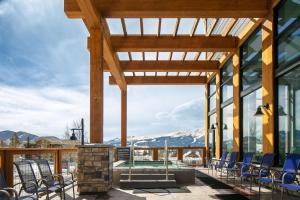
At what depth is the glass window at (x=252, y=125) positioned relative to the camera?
855 cm

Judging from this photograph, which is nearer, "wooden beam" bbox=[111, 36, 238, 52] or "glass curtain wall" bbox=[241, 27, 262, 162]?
"glass curtain wall" bbox=[241, 27, 262, 162]

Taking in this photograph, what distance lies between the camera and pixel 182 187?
24.9 feet

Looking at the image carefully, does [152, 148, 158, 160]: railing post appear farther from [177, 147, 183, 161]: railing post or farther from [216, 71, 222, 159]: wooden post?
[216, 71, 222, 159]: wooden post

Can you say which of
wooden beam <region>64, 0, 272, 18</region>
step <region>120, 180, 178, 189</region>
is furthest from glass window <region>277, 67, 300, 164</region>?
step <region>120, 180, 178, 189</region>

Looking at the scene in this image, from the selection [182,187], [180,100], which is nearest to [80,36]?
[182,187]

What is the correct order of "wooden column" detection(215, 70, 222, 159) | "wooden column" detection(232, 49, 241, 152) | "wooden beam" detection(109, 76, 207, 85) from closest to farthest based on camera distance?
1. "wooden column" detection(232, 49, 241, 152)
2. "wooden column" detection(215, 70, 222, 159)
3. "wooden beam" detection(109, 76, 207, 85)

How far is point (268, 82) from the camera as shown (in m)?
7.71

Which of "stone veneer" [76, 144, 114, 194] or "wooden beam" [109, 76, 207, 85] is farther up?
"wooden beam" [109, 76, 207, 85]

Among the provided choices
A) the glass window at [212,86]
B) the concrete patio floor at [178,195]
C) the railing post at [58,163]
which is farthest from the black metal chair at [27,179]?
the glass window at [212,86]

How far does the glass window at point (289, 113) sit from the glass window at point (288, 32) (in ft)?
1.10

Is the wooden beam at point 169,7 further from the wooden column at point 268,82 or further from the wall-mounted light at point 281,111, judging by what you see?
the wall-mounted light at point 281,111

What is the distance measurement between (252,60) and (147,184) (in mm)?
4415

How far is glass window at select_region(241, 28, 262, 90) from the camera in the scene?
Answer: 8720mm

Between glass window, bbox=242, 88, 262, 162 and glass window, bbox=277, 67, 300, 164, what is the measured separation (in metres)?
1.28
